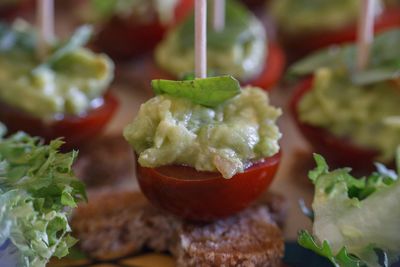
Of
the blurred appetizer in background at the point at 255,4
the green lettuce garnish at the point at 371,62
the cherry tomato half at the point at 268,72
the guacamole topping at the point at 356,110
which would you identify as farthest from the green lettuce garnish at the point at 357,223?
the blurred appetizer in background at the point at 255,4

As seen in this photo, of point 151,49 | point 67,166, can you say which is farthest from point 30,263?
point 151,49

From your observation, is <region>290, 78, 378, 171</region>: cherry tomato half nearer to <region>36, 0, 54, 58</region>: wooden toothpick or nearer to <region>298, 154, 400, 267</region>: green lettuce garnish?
<region>298, 154, 400, 267</region>: green lettuce garnish

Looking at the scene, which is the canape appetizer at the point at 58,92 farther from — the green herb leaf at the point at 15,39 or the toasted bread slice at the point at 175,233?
the toasted bread slice at the point at 175,233

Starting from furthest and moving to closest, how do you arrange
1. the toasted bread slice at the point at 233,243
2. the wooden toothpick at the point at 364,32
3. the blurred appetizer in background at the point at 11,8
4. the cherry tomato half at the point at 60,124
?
1. the blurred appetizer in background at the point at 11,8
2. the cherry tomato half at the point at 60,124
3. the wooden toothpick at the point at 364,32
4. the toasted bread slice at the point at 233,243

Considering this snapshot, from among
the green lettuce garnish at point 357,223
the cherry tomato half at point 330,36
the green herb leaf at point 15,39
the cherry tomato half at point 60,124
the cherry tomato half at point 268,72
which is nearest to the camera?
the green lettuce garnish at point 357,223

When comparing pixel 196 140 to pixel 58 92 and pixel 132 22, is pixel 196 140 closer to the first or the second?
pixel 58 92

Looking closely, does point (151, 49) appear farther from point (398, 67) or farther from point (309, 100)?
point (398, 67)
